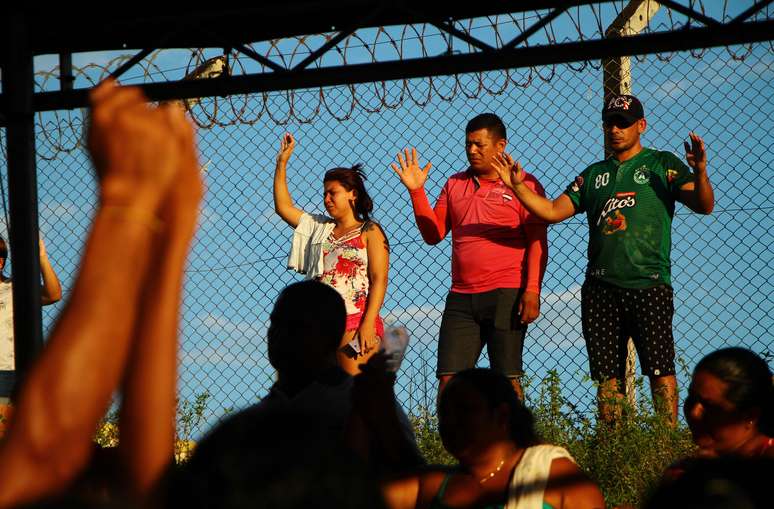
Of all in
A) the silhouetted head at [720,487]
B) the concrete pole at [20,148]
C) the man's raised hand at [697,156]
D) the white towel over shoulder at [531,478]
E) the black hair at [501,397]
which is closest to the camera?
the silhouetted head at [720,487]

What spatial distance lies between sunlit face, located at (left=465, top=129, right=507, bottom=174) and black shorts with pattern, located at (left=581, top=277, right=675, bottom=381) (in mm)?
901

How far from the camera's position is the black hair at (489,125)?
573 centimetres

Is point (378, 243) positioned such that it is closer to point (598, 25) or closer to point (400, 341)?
point (598, 25)

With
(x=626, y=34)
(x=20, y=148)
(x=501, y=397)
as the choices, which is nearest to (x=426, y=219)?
(x=626, y=34)

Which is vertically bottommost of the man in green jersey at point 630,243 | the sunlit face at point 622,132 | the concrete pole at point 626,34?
the man in green jersey at point 630,243

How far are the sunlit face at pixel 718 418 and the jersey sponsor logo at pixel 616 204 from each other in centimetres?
228

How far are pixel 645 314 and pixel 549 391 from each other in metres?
0.70

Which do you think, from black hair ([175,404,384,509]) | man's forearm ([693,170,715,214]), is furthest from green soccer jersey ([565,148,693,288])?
black hair ([175,404,384,509])

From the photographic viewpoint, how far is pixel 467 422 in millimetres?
3215

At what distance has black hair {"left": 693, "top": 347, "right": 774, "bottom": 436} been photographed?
123 inches

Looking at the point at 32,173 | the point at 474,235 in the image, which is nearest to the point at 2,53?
the point at 32,173

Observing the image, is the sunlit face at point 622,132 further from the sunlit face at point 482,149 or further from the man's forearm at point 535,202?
the sunlit face at point 482,149

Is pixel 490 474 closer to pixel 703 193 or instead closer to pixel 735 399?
pixel 735 399

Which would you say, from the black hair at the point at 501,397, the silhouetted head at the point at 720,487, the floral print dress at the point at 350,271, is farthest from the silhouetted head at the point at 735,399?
the floral print dress at the point at 350,271
